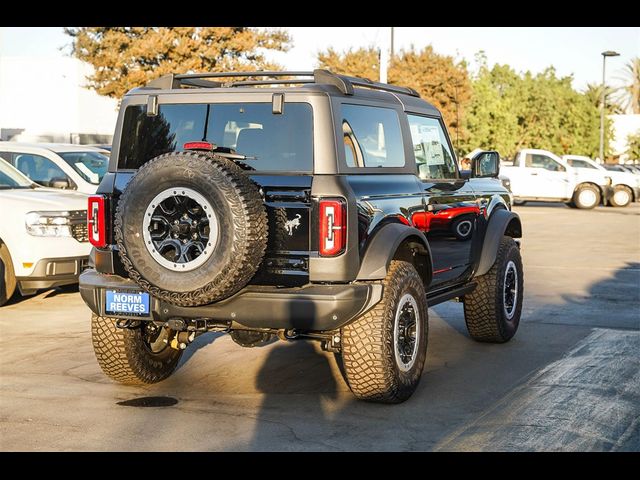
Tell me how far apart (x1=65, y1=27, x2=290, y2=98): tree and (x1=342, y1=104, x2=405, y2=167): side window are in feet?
69.3

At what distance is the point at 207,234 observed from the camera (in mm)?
5828

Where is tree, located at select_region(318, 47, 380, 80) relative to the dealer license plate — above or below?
above

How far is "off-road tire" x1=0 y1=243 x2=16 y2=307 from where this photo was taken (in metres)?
10.5

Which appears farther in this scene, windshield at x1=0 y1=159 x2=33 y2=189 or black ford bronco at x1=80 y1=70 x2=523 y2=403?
windshield at x1=0 y1=159 x2=33 y2=189

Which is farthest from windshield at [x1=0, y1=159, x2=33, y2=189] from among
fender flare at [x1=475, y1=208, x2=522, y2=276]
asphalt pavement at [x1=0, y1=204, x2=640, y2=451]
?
fender flare at [x1=475, y1=208, x2=522, y2=276]

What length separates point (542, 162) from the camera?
31.9 m

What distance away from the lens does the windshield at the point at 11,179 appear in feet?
37.7

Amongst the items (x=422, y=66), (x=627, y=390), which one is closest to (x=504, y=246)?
(x=627, y=390)

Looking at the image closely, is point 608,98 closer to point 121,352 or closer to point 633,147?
point 633,147

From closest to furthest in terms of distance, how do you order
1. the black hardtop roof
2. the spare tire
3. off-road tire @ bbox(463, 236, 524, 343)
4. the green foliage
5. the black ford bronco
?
the spare tire → the black ford bronco → the black hardtop roof → off-road tire @ bbox(463, 236, 524, 343) → the green foliage

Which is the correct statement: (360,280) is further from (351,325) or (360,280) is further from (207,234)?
(207,234)

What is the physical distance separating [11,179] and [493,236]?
619cm

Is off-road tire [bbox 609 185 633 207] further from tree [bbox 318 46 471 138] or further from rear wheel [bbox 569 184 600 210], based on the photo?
tree [bbox 318 46 471 138]
